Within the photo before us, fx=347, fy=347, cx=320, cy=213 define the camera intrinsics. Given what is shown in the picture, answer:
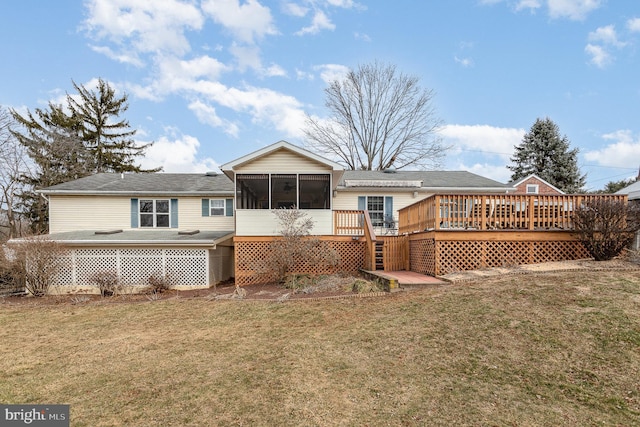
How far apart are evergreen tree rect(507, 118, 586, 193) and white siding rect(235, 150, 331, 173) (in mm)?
26886

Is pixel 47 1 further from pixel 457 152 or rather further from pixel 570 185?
pixel 570 185

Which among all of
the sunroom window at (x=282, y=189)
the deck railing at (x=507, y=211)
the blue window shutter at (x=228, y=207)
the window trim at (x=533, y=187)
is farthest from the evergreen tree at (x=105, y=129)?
the window trim at (x=533, y=187)

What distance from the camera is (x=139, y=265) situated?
1286cm

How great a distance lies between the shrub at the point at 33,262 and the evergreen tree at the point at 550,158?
34.4 m

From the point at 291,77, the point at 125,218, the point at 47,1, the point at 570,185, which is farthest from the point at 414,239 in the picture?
the point at 570,185

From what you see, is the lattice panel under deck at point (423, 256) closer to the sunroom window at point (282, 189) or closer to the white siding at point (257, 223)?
the sunroom window at point (282, 189)

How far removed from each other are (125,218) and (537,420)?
53.2 feet

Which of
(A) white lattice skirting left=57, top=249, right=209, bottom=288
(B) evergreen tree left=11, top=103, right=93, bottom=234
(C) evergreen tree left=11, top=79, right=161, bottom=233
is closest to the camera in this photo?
(A) white lattice skirting left=57, top=249, right=209, bottom=288

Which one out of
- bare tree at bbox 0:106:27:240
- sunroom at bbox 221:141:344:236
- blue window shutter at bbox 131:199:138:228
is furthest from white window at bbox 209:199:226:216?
bare tree at bbox 0:106:27:240

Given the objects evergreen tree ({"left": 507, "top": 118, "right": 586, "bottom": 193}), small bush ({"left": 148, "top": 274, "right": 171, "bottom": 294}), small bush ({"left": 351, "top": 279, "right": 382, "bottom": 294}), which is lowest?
small bush ({"left": 148, "top": 274, "right": 171, "bottom": 294})

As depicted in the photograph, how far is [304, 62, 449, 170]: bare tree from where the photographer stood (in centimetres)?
2903

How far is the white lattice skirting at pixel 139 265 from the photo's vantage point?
12766 millimetres

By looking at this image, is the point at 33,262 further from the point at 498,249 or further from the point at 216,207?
the point at 498,249

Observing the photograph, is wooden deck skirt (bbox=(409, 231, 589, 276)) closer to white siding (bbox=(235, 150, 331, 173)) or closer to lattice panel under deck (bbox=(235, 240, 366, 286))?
lattice panel under deck (bbox=(235, 240, 366, 286))
